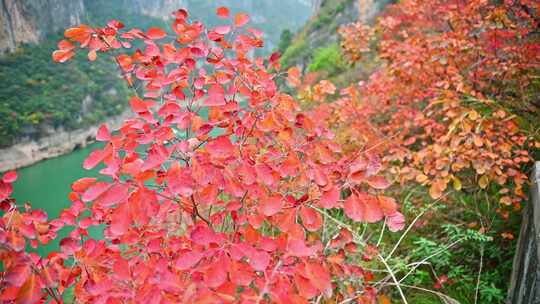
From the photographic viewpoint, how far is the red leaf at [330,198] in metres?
1.02

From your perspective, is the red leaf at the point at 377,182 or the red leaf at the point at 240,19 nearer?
the red leaf at the point at 377,182

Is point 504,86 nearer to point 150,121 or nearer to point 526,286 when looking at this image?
point 526,286

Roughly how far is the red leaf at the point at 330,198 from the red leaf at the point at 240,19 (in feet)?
2.62

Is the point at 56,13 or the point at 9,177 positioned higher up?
the point at 9,177

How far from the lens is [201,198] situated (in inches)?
44.6

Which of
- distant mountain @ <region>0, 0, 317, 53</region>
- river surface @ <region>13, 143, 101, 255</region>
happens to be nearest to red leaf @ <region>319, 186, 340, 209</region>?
river surface @ <region>13, 143, 101, 255</region>

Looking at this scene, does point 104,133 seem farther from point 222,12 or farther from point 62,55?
point 222,12

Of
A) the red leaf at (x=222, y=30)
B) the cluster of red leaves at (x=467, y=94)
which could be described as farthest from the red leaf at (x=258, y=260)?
the cluster of red leaves at (x=467, y=94)

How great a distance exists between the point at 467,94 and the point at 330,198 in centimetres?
193

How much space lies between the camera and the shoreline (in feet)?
85.9

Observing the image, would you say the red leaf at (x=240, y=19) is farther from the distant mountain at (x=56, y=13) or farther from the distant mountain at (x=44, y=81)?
the distant mountain at (x=44, y=81)

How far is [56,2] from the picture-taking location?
47.6 metres

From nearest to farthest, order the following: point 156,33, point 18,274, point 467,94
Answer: point 18,274 → point 156,33 → point 467,94

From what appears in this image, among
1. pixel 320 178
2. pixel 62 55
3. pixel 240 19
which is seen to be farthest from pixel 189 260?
pixel 240 19
